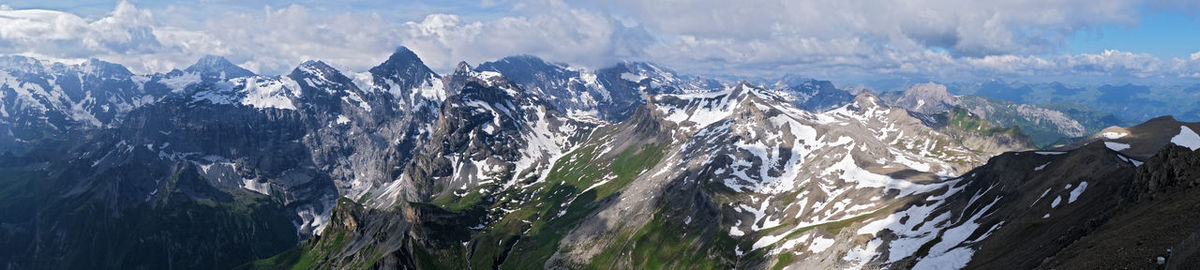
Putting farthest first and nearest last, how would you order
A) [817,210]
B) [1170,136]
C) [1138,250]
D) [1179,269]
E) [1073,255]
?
[817,210], [1170,136], [1073,255], [1138,250], [1179,269]

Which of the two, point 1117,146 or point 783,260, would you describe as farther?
point 1117,146

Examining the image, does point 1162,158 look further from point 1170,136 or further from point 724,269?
point 724,269

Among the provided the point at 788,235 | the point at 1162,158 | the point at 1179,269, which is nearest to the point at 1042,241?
the point at 1162,158

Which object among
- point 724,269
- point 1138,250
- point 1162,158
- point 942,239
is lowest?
point 724,269

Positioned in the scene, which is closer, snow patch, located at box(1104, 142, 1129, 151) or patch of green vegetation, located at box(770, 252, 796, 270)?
patch of green vegetation, located at box(770, 252, 796, 270)

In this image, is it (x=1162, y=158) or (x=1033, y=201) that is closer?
(x=1162, y=158)

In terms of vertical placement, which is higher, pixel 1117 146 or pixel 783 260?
pixel 1117 146

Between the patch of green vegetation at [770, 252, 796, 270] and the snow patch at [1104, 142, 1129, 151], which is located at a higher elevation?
the snow patch at [1104, 142, 1129, 151]

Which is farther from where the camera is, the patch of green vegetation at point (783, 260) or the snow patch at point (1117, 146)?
the snow patch at point (1117, 146)

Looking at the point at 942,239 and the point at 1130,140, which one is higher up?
the point at 1130,140

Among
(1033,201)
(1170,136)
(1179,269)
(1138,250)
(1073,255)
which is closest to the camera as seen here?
(1179,269)

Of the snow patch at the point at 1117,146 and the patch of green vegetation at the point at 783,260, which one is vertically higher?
the snow patch at the point at 1117,146
